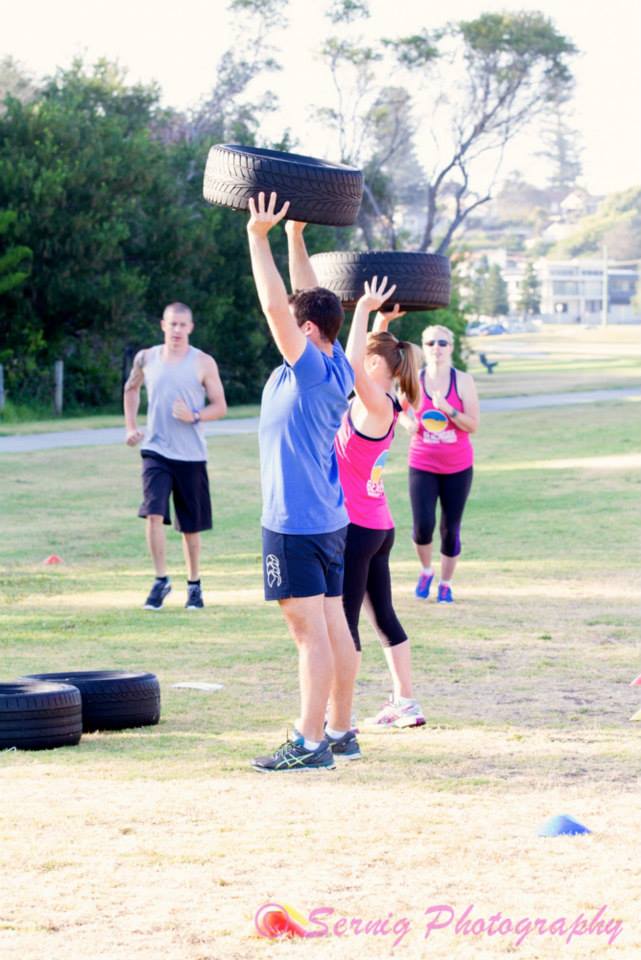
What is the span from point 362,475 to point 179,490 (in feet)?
12.0

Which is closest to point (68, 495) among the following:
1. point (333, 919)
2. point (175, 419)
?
point (175, 419)

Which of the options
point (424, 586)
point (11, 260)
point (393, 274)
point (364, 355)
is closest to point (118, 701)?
point (364, 355)

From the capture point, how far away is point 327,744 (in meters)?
5.95

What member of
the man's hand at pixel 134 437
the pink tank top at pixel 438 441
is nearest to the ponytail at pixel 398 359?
the pink tank top at pixel 438 441

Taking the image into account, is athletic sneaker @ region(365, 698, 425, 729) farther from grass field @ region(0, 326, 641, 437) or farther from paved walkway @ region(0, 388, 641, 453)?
grass field @ region(0, 326, 641, 437)

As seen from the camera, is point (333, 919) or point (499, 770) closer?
point (333, 919)

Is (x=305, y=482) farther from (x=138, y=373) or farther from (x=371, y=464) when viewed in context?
(x=138, y=373)

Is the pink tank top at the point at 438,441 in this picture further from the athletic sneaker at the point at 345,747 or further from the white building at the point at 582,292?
the white building at the point at 582,292

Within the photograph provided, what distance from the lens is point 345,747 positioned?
614cm

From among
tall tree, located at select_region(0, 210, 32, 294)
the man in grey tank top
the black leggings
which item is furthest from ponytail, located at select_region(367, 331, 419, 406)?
tall tree, located at select_region(0, 210, 32, 294)

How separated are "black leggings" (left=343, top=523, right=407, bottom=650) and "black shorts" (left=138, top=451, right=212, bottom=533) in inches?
133

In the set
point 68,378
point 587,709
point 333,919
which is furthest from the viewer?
point 68,378

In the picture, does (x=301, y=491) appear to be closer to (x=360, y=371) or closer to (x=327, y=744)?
(x=360, y=371)

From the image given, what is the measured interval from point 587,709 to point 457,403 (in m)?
3.46
